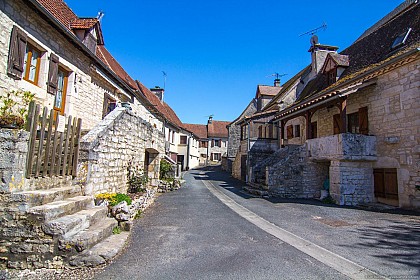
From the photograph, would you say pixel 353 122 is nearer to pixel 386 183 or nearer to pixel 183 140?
pixel 386 183

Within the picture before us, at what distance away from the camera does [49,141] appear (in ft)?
13.9

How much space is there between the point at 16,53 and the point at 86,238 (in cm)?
502

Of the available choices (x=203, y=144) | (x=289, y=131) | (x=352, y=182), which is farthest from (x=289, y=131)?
(x=203, y=144)

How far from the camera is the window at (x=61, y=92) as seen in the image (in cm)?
759

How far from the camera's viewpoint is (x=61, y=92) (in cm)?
783

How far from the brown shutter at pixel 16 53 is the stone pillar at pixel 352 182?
11502 mm

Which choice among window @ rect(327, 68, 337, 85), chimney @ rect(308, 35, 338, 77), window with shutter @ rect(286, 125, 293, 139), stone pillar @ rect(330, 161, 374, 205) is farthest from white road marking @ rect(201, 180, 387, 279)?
chimney @ rect(308, 35, 338, 77)

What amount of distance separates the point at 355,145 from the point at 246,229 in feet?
23.0

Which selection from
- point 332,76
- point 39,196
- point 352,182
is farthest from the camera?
point 332,76

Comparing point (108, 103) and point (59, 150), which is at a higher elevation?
point (108, 103)

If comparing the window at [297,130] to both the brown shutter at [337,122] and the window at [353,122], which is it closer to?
the brown shutter at [337,122]

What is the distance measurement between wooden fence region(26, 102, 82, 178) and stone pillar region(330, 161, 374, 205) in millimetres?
9949

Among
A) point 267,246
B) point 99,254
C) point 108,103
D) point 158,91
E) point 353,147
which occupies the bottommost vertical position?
point 267,246

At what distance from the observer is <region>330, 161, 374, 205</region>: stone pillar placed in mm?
10047
